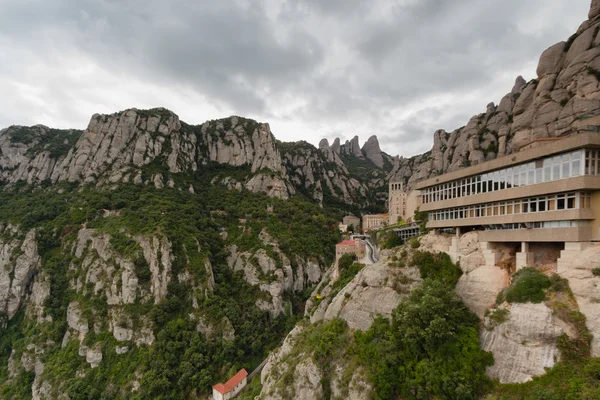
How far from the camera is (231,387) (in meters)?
39.1

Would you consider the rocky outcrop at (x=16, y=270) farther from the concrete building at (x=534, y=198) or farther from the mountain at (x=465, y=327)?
the concrete building at (x=534, y=198)

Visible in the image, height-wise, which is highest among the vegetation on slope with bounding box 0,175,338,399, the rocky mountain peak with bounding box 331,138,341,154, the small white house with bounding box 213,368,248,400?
the rocky mountain peak with bounding box 331,138,341,154

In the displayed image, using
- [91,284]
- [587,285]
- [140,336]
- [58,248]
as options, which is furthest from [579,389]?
[58,248]

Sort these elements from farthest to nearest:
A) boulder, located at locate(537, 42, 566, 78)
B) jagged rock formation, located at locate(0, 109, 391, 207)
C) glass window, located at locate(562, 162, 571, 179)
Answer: jagged rock formation, located at locate(0, 109, 391, 207) → boulder, located at locate(537, 42, 566, 78) → glass window, located at locate(562, 162, 571, 179)

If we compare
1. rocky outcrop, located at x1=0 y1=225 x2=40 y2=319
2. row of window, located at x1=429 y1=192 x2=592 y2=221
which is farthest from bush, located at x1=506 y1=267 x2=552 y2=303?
rocky outcrop, located at x1=0 y1=225 x2=40 y2=319

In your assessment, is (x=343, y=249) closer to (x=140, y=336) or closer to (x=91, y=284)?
(x=140, y=336)

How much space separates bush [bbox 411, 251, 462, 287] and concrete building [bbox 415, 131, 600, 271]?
1.28 m

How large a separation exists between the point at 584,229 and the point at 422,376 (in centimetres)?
1469

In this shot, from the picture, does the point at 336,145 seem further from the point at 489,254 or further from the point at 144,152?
the point at 489,254

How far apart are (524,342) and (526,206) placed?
981cm

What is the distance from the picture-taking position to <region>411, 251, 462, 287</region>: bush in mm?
22703

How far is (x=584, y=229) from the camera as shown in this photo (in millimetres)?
16047

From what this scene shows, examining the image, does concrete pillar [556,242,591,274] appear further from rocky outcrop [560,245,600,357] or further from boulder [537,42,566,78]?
boulder [537,42,566,78]

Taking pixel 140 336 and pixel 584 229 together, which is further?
pixel 140 336
